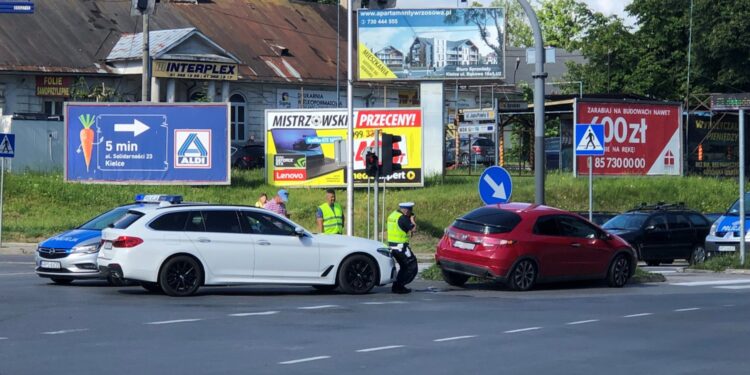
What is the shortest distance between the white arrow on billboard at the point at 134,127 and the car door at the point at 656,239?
1818 cm

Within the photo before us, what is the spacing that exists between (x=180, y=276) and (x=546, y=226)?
6.56 m

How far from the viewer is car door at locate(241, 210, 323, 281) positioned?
1848 centimetres

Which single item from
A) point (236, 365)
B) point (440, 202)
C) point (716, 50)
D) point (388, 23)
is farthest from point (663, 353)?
point (716, 50)

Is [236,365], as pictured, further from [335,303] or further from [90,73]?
[90,73]

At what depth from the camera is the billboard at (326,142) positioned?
40.2 metres

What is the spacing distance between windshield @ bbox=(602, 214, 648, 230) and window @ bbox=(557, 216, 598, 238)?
29.5ft

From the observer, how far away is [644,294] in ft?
65.9

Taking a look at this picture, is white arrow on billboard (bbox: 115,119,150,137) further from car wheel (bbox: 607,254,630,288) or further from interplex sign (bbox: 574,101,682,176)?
car wheel (bbox: 607,254,630,288)

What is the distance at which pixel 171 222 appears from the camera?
18219mm

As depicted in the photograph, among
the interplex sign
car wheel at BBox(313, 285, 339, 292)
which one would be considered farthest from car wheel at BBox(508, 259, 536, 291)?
the interplex sign

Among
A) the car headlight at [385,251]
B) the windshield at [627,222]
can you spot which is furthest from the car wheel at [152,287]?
the windshield at [627,222]

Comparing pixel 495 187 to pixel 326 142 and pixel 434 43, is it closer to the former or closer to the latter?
pixel 326 142

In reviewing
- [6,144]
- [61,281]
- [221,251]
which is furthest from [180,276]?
[6,144]

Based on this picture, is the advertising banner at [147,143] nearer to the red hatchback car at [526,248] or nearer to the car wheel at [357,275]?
→ the red hatchback car at [526,248]
